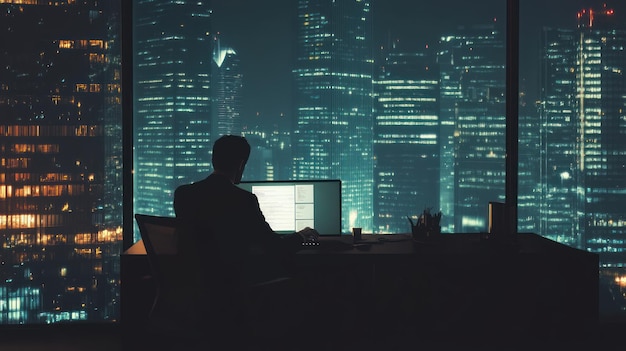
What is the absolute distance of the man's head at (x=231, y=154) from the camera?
221 cm

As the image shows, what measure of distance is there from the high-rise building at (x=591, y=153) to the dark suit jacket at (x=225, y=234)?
25824 mm

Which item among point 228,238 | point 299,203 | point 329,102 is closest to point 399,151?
point 329,102

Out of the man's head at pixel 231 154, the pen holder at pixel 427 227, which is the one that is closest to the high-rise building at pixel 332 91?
the pen holder at pixel 427 227

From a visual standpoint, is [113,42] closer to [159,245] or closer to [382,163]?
[159,245]

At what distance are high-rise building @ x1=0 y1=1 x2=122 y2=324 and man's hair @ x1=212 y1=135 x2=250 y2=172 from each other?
2556cm

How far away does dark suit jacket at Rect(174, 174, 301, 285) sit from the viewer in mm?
1865

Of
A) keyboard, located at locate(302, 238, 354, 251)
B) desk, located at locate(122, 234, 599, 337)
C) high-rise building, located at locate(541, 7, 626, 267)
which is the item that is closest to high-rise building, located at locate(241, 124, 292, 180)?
keyboard, located at locate(302, 238, 354, 251)

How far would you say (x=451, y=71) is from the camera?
2745 cm

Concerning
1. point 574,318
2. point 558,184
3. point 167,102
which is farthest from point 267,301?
point 558,184

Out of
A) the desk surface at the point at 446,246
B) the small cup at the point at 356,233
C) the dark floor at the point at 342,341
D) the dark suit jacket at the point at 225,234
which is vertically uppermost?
the dark suit jacket at the point at 225,234

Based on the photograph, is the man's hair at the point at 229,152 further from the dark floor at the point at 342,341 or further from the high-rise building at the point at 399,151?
the high-rise building at the point at 399,151

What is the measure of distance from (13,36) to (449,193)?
112ft

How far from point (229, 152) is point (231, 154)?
0.01m

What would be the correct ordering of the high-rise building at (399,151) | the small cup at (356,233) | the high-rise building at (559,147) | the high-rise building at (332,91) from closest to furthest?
the small cup at (356,233) → the high-rise building at (559,147) → the high-rise building at (332,91) → the high-rise building at (399,151)
